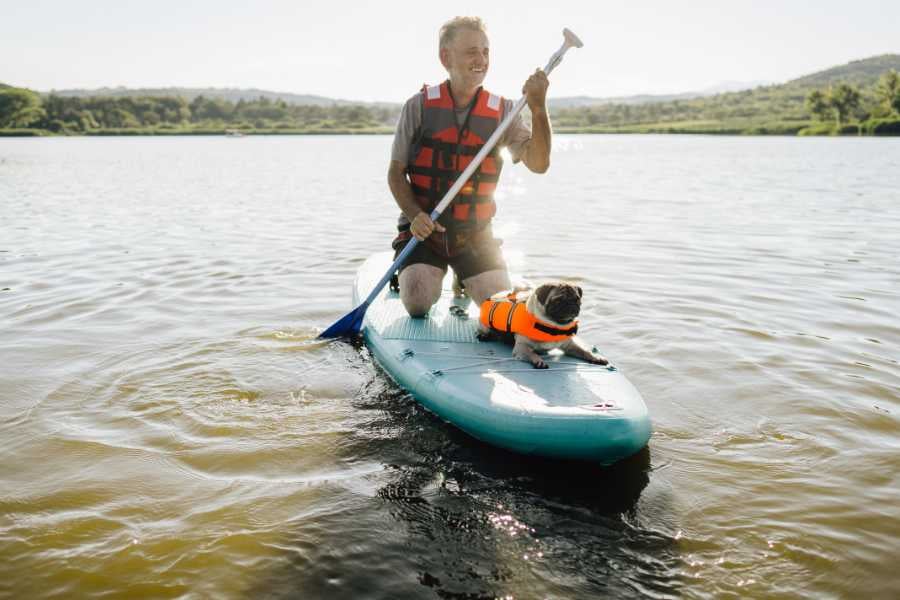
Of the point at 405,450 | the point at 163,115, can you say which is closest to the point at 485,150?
the point at 405,450

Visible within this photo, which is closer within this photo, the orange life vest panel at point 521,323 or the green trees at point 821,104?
the orange life vest panel at point 521,323

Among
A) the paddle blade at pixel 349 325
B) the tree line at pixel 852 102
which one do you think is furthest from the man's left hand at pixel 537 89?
the tree line at pixel 852 102

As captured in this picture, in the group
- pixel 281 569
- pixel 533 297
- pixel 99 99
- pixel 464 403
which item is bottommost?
pixel 281 569

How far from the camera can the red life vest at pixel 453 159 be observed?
5164 mm

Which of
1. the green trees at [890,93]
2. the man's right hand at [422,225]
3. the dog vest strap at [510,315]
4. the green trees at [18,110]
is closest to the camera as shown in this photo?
the dog vest strap at [510,315]

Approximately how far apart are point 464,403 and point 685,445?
1.34 metres

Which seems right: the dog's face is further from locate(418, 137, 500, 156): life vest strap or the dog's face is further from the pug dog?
locate(418, 137, 500, 156): life vest strap

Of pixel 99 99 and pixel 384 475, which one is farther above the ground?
pixel 99 99

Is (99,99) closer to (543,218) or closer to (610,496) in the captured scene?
(543,218)

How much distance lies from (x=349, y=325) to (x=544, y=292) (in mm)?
2345

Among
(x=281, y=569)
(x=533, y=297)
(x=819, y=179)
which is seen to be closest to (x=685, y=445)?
(x=533, y=297)

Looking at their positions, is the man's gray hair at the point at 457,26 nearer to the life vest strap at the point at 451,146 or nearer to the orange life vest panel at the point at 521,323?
the life vest strap at the point at 451,146

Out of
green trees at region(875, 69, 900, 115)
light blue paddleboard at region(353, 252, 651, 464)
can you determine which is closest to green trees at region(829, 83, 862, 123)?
green trees at region(875, 69, 900, 115)

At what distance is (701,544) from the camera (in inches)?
120
